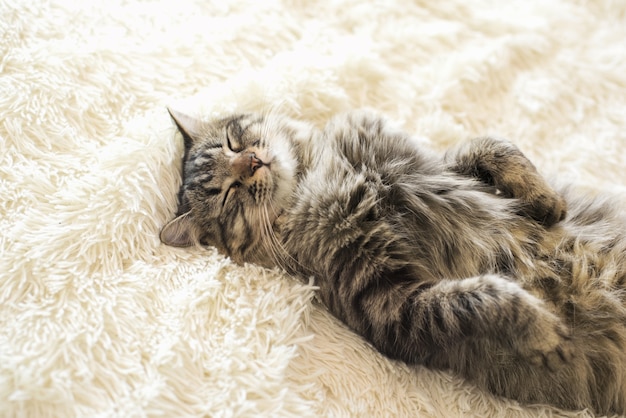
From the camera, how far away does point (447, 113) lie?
214 centimetres

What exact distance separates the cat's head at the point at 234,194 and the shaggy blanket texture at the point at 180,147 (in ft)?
0.21

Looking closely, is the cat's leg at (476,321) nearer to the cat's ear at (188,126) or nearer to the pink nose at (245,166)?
the pink nose at (245,166)

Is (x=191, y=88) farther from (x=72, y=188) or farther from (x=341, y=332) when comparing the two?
(x=341, y=332)

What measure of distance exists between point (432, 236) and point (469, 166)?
32 cm

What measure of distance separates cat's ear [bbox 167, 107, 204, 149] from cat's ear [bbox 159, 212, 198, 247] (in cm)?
30

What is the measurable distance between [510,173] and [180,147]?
113 cm

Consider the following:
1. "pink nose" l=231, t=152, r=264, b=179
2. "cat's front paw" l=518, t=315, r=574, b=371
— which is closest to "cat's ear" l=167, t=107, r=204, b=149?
"pink nose" l=231, t=152, r=264, b=179

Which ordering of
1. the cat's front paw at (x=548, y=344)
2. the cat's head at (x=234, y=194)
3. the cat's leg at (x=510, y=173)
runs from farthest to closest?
the cat's head at (x=234, y=194) < the cat's leg at (x=510, y=173) < the cat's front paw at (x=548, y=344)

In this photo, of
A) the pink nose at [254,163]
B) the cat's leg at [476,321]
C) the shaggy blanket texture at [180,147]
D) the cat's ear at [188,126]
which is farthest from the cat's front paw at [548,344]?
the cat's ear at [188,126]

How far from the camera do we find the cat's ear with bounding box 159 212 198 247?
1.57 m

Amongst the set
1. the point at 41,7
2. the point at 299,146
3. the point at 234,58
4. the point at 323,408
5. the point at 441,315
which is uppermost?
the point at 41,7

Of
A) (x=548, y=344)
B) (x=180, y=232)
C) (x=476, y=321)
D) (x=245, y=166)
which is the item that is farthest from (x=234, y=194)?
(x=548, y=344)

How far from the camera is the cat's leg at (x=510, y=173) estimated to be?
1.53 metres

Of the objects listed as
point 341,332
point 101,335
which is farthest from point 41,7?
point 341,332
